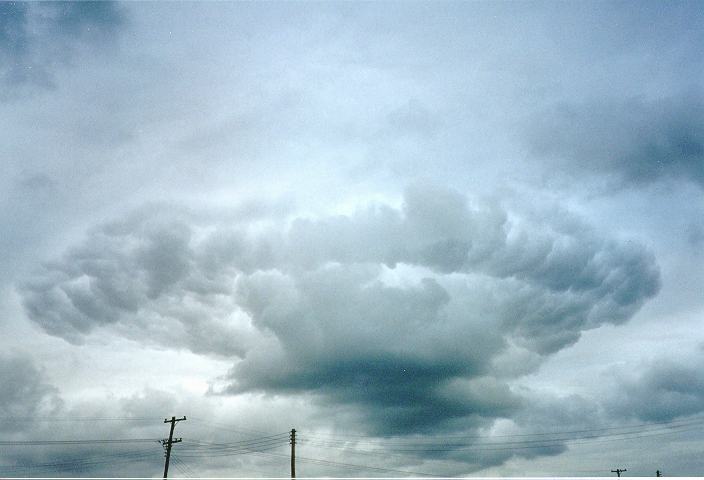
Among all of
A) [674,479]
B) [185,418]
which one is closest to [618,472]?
[185,418]

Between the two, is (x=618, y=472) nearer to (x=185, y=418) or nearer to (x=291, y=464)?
(x=291, y=464)

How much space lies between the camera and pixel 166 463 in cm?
6281

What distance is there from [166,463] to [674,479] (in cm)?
5109

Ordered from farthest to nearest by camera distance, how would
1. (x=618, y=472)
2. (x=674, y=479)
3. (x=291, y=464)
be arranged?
(x=618, y=472), (x=291, y=464), (x=674, y=479)

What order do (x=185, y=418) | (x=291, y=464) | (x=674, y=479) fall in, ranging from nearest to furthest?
(x=674, y=479) → (x=291, y=464) → (x=185, y=418)

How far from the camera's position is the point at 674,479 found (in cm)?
2716

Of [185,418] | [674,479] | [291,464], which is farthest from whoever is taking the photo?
[185,418]

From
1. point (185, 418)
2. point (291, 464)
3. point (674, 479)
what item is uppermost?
point (185, 418)

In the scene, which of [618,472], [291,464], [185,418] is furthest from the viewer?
[618,472]

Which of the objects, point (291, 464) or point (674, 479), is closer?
point (674, 479)

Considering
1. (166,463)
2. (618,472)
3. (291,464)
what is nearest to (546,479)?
(291,464)

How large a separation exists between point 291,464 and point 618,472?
2614 inches

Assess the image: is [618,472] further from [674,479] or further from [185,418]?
[674,479]

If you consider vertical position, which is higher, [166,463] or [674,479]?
[166,463]
